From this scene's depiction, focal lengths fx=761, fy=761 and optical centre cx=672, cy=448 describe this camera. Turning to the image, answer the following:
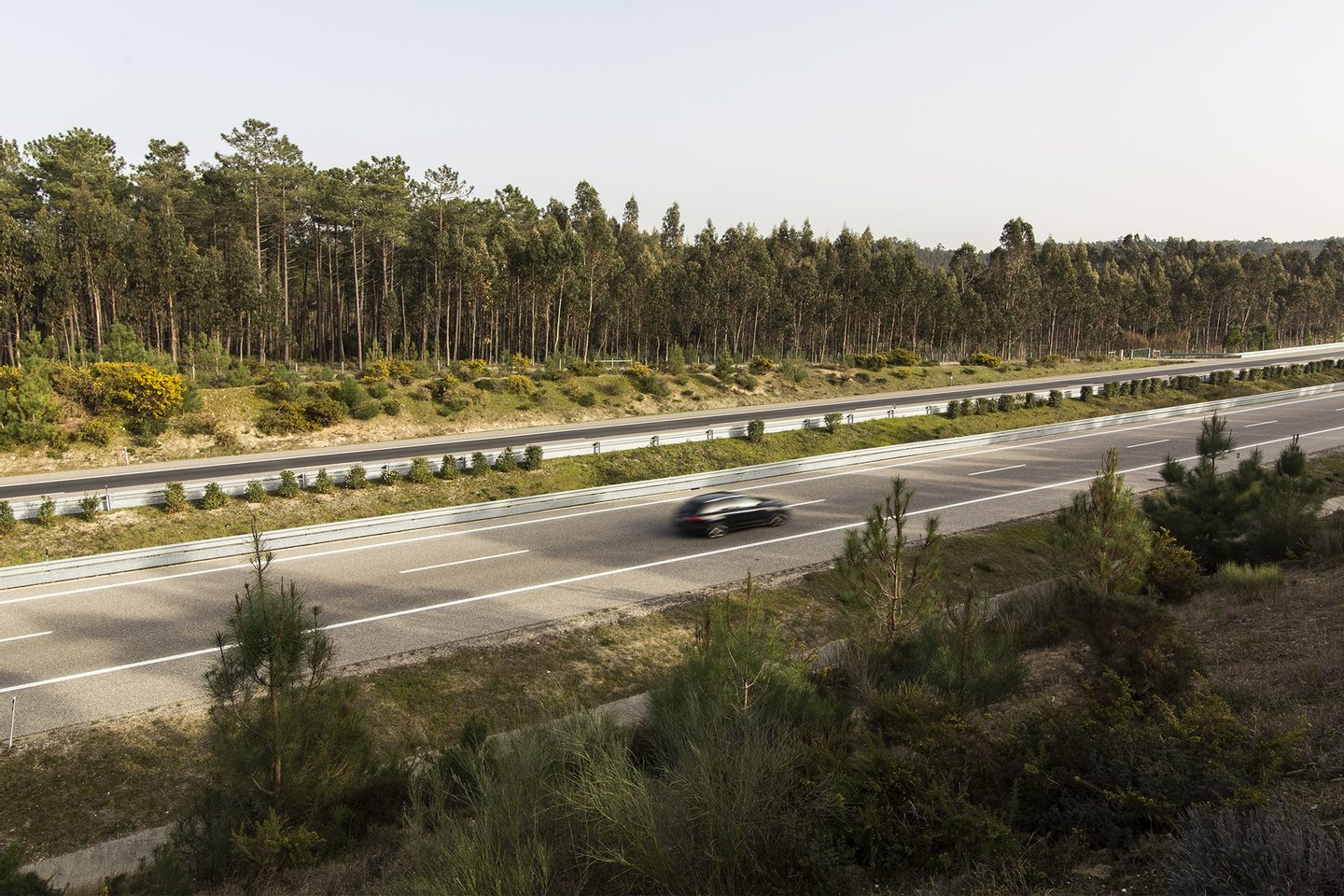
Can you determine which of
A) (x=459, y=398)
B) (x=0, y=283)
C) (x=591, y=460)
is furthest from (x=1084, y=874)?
(x=0, y=283)

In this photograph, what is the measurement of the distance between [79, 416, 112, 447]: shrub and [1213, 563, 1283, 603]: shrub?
3652 centimetres

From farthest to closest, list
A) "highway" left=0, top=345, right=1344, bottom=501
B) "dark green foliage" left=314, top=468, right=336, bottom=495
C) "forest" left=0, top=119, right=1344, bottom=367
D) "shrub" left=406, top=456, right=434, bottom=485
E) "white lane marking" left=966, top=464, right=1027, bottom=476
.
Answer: "forest" left=0, top=119, right=1344, bottom=367
"white lane marking" left=966, top=464, right=1027, bottom=476
"shrub" left=406, top=456, right=434, bottom=485
"highway" left=0, top=345, right=1344, bottom=501
"dark green foliage" left=314, top=468, right=336, bottom=495

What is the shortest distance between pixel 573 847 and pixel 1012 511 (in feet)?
75.9

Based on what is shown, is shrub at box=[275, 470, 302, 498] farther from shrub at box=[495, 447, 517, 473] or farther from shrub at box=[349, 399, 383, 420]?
shrub at box=[349, 399, 383, 420]

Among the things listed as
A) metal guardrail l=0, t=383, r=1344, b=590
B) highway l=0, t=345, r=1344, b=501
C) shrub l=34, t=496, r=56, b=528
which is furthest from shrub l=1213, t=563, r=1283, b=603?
shrub l=34, t=496, r=56, b=528

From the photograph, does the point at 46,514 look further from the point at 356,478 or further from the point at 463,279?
the point at 463,279

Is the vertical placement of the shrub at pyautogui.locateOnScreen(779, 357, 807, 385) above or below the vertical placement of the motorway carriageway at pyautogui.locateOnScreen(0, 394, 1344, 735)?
above

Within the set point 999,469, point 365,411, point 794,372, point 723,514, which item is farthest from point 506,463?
point 794,372

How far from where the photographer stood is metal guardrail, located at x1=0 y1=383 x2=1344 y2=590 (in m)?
18.1

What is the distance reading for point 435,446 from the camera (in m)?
33.2

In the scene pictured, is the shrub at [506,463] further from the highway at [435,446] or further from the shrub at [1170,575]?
the shrub at [1170,575]

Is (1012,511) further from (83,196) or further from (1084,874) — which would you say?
(83,196)

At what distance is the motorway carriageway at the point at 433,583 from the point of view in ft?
44.9

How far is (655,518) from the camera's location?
79.5 ft
